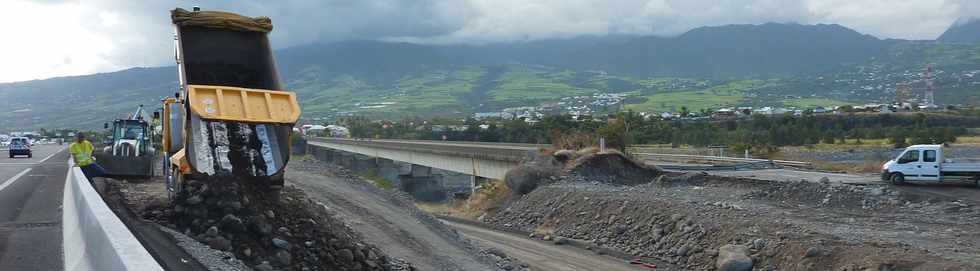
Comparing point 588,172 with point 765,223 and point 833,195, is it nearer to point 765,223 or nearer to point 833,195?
point 833,195

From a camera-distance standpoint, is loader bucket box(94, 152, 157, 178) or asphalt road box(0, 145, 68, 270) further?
loader bucket box(94, 152, 157, 178)

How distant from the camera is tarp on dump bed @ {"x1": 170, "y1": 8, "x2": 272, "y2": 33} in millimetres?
15039

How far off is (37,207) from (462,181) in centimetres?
5243

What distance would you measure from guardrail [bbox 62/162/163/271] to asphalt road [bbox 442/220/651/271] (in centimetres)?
1353

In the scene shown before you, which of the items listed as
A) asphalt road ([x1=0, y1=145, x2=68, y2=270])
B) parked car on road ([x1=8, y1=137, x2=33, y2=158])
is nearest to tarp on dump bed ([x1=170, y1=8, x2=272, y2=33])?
asphalt road ([x1=0, y1=145, x2=68, y2=270])

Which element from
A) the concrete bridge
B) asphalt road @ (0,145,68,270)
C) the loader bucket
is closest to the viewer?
asphalt road @ (0,145,68,270)

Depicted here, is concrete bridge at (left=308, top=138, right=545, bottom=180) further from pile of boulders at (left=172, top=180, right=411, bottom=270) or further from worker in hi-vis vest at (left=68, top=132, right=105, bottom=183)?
pile of boulders at (left=172, top=180, right=411, bottom=270)

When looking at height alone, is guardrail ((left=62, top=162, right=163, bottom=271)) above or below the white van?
above

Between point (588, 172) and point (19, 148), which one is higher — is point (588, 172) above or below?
below

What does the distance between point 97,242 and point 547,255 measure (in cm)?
1758

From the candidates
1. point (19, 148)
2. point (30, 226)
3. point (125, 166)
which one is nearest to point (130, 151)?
point (125, 166)

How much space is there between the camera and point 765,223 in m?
20.9

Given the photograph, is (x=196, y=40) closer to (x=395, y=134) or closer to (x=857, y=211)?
(x=857, y=211)

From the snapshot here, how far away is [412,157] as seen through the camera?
5734 centimetres
